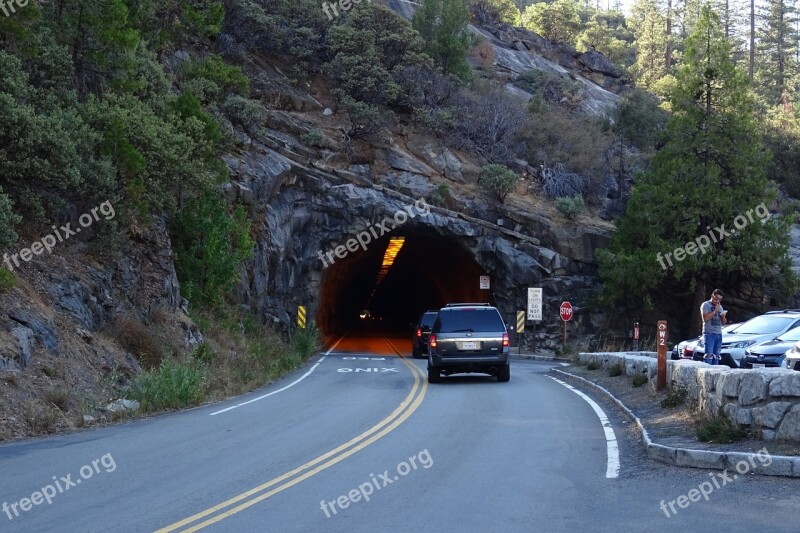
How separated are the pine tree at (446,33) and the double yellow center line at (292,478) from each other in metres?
39.8

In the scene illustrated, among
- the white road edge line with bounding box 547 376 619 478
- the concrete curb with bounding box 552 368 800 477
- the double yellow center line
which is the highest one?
the concrete curb with bounding box 552 368 800 477

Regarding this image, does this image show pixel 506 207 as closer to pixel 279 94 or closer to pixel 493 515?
pixel 279 94

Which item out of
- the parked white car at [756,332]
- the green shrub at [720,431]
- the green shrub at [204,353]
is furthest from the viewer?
the green shrub at [204,353]

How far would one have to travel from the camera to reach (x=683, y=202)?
39656 millimetres

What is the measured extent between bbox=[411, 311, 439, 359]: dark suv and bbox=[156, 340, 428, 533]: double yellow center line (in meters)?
17.1

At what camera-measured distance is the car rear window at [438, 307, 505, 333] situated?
22.2 meters

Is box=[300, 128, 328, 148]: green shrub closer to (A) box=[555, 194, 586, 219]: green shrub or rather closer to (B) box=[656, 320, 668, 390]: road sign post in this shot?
(A) box=[555, 194, 586, 219]: green shrub

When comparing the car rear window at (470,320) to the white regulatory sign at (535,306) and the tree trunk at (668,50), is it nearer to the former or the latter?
the white regulatory sign at (535,306)

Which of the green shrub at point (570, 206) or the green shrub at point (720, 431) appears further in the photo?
the green shrub at point (570, 206)

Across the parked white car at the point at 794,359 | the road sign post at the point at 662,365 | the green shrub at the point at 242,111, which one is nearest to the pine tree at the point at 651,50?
the green shrub at the point at 242,111

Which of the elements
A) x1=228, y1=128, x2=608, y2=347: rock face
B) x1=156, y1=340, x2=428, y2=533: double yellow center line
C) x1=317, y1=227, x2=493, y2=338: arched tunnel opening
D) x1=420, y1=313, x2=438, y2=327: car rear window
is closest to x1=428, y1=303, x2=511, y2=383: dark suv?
x1=156, y1=340, x2=428, y2=533: double yellow center line

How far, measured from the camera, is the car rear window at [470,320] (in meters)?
22.2

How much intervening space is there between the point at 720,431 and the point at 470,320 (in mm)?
11609

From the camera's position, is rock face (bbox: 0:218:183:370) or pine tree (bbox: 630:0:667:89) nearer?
rock face (bbox: 0:218:183:370)
